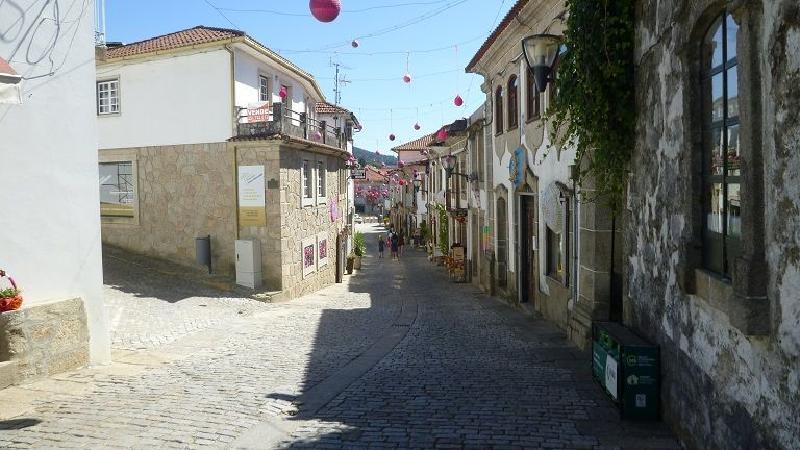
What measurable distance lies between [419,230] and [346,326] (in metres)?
32.6

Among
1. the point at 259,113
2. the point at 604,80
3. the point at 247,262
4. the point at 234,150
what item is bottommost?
the point at 247,262

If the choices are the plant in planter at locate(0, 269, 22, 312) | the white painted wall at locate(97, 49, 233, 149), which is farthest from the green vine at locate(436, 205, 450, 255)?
the plant in planter at locate(0, 269, 22, 312)

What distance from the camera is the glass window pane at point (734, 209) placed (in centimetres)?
432

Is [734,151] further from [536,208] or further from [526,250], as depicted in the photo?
[526,250]

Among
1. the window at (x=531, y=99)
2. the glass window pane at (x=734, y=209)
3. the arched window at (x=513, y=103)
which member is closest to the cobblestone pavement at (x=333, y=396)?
the glass window pane at (x=734, y=209)

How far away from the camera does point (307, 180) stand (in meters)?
20.1

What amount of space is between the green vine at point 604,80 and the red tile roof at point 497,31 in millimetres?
5161

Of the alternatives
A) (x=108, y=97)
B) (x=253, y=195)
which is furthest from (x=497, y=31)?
(x=108, y=97)

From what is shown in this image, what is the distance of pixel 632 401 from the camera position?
18.6ft

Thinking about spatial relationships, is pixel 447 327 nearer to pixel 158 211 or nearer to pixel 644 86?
pixel 644 86

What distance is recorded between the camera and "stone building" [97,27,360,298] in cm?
1711

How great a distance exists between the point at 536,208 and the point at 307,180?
941 centimetres

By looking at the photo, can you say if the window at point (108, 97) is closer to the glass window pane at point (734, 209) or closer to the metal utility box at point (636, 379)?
the metal utility box at point (636, 379)

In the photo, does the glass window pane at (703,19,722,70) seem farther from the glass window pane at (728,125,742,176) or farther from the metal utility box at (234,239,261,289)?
the metal utility box at (234,239,261,289)
